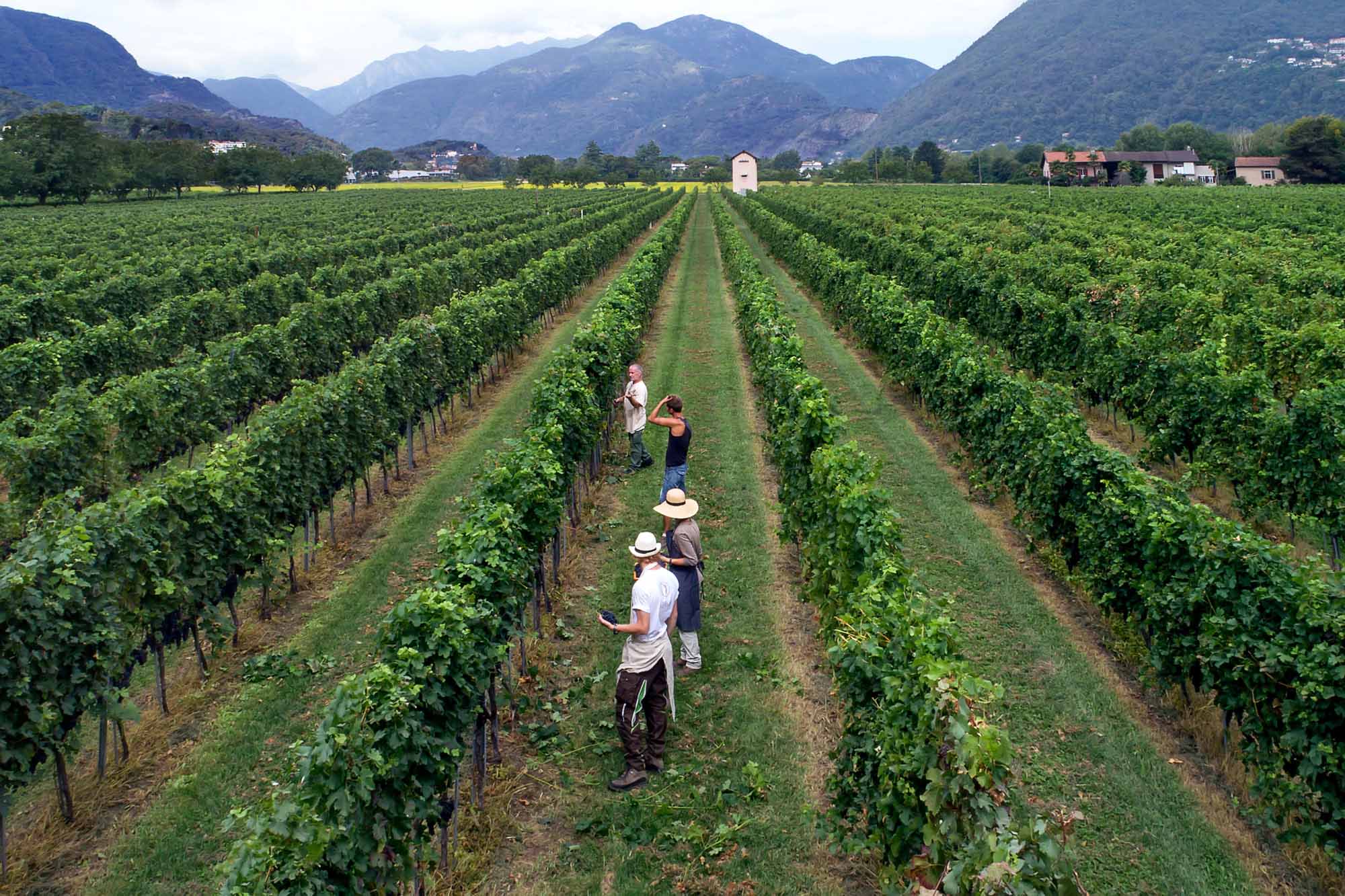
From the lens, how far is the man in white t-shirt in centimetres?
1508

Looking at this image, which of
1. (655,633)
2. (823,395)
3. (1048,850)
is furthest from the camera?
(823,395)

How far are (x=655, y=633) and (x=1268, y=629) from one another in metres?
5.03

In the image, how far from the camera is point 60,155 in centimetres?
9162

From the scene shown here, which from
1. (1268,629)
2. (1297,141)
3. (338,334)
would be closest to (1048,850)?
(1268,629)

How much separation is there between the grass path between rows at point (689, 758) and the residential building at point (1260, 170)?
122 m

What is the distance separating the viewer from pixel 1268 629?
23.3 ft

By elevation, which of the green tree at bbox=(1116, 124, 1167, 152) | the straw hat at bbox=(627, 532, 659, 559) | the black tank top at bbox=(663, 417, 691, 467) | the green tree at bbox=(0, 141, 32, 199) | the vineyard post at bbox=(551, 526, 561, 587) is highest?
the green tree at bbox=(1116, 124, 1167, 152)

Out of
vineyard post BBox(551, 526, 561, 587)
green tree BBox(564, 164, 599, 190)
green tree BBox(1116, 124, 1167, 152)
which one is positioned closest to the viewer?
vineyard post BBox(551, 526, 561, 587)

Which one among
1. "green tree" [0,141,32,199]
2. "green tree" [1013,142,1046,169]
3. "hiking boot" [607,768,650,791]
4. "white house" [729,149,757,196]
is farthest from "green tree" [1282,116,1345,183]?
"green tree" [0,141,32,199]

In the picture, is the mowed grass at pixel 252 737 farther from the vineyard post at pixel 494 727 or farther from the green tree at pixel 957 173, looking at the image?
the green tree at pixel 957 173

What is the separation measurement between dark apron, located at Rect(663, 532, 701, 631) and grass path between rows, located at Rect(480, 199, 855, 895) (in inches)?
24.6

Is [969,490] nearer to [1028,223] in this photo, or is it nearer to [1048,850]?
[1048,850]

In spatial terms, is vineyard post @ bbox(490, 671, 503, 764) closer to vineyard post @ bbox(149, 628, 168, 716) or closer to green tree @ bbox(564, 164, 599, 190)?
vineyard post @ bbox(149, 628, 168, 716)

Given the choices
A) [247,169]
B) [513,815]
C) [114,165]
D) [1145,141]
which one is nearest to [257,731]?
[513,815]
